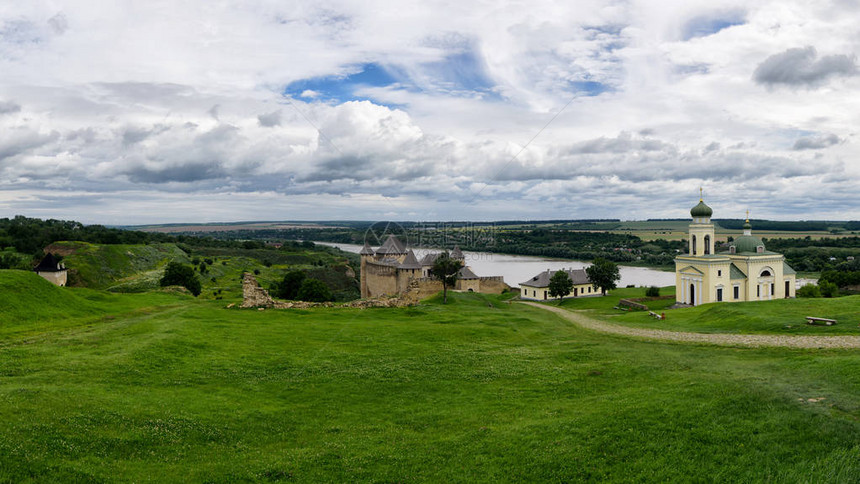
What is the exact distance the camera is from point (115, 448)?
7195mm

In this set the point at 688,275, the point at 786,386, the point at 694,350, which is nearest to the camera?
the point at 786,386

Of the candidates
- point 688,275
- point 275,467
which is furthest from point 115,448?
point 688,275

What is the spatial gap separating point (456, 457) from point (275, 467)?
2.62 m

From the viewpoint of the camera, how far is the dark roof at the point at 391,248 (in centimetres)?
5241

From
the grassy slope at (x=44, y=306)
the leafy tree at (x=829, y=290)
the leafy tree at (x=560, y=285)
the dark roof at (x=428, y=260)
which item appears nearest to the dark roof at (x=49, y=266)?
the grassy slope at (x=44, y=306)

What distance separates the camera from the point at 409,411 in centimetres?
977

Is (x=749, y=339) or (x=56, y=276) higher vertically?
(x=56, y=276)

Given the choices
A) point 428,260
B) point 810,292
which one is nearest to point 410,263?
point 428,260

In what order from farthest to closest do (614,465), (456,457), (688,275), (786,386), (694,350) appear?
(688,275)
(694,350)
(786,386)
(456,457)
(614,465)

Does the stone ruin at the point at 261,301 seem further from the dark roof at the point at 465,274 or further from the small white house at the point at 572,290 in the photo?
the small white house at the point at 572,290

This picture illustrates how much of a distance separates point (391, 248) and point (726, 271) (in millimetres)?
30706

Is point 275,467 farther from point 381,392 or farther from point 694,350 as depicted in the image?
point 694,350

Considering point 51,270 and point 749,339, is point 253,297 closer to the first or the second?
point 749,339

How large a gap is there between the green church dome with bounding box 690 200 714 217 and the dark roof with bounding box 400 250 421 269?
2387 centimetres
